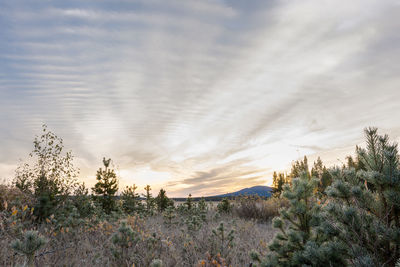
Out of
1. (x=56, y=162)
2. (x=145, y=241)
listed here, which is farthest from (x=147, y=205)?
(x=145, y=241)

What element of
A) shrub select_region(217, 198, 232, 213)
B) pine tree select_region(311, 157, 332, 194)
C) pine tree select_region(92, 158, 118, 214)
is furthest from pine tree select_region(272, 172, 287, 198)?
pine tree select_region(92, 158, 118, 214)

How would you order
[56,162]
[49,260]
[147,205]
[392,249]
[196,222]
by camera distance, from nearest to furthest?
[392,249]
[49,260]
[196,222]
[56,162]
[147,205]

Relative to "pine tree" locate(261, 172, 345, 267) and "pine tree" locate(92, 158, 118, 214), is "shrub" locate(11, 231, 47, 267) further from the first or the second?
"pine tree" locate(92, 158, 118, 214)

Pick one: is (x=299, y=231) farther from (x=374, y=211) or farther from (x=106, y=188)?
(x=106, y=188)

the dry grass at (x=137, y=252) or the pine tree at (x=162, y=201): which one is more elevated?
the pine tree at (x=162, y=201)

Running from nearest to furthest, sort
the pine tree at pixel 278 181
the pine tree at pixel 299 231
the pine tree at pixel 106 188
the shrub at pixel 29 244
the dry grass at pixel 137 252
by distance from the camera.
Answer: the shrub at pixel 29 244 → the pine tree at pixel 299 231 → the dry grass at pixel 137 252 → the pine tree at pixel 106 188 → the pine tree at pixel 278 181

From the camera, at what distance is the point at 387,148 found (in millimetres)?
2492

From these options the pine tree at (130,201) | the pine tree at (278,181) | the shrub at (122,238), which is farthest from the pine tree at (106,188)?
the pine tree at (278,181)

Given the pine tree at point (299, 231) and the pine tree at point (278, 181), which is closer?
the pine tree at point (299, 231)

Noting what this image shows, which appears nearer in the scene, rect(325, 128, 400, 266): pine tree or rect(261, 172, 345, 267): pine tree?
rect(325, 128, 400, 266): pine tree

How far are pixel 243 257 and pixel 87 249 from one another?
3329mm

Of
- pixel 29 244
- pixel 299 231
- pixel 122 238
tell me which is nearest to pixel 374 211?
pixel 299 231

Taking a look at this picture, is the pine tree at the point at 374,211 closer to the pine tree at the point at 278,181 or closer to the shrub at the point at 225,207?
the shrub at the point at 225,207

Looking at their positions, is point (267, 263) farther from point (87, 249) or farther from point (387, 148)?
point (87, 249)
